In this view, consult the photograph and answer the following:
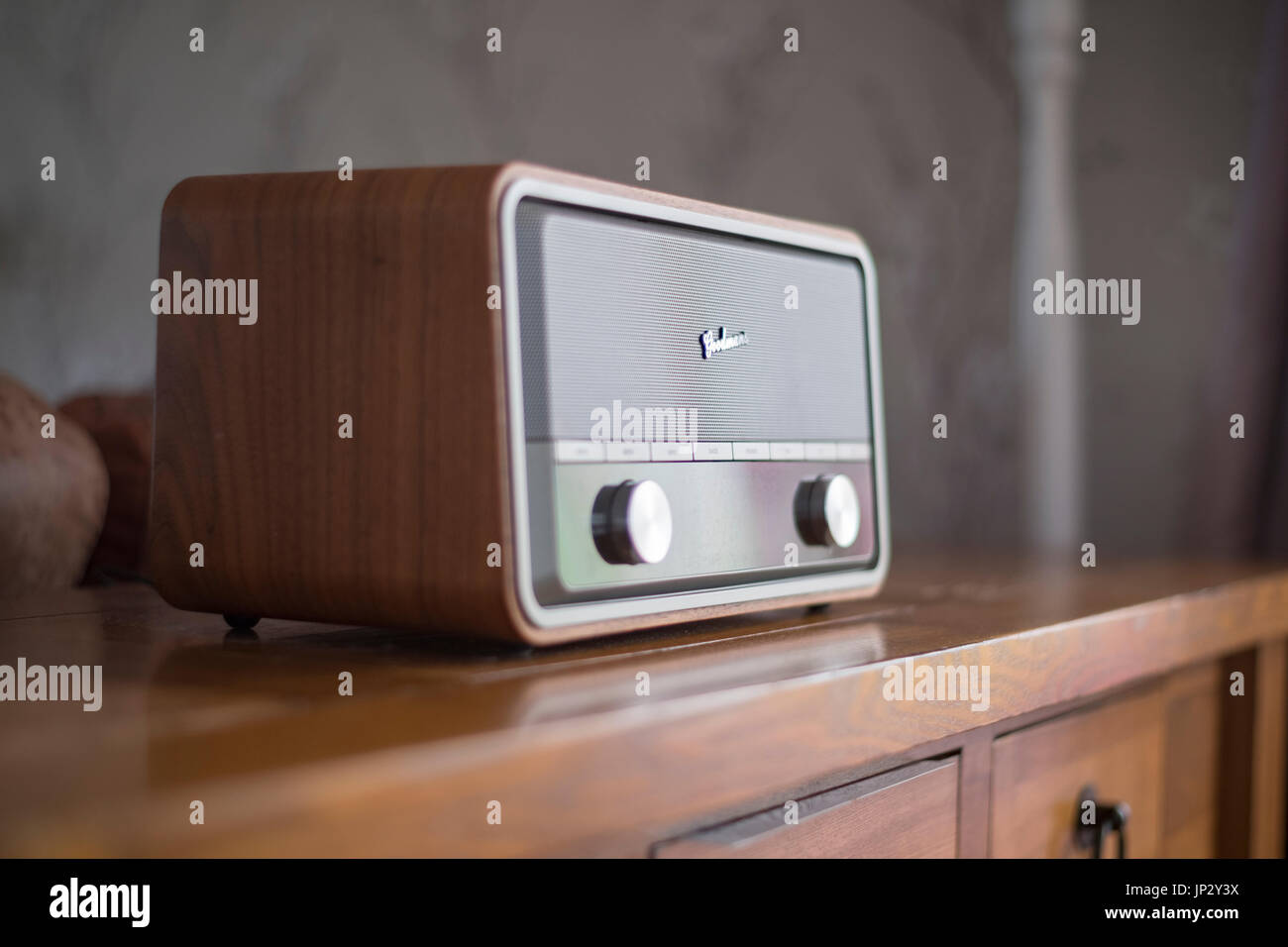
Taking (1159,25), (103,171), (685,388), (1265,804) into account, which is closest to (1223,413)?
(1159,25)

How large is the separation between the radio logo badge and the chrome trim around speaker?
0.05 metres

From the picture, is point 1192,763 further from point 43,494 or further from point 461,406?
point 43,494

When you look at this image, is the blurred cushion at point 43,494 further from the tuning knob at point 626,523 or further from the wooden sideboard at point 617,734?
the tuning knob at point 626,523

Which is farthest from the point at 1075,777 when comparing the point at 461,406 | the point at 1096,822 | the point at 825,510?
the point at 461,406

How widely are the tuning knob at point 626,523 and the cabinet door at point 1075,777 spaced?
247 millimetres

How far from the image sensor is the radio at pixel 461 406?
0.49m

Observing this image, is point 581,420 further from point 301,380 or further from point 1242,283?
point 1242,283

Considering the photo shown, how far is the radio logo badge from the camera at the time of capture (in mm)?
595

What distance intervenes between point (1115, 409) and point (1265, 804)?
92cm

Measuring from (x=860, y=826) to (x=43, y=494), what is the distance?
53 cm

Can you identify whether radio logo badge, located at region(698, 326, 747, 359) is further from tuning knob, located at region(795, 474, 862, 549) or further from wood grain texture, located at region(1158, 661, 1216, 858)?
wood grain texture, located at region(1158, 661, 1216, 858)

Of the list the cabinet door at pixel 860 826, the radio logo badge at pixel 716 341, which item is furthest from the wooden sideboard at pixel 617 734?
the radio logo badge at pixel 716 341

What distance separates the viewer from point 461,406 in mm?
489

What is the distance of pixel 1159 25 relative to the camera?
180 cm
